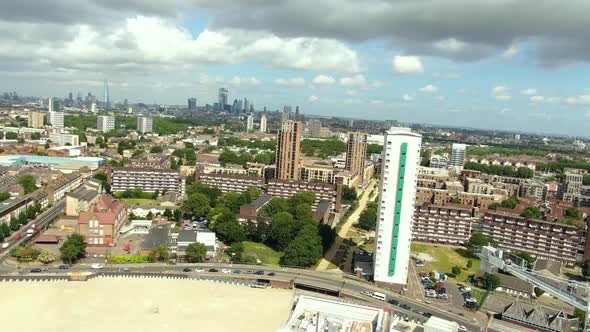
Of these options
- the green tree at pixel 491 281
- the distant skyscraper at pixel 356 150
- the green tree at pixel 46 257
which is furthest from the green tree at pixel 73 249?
the distant skyscraper at pixel 356 150

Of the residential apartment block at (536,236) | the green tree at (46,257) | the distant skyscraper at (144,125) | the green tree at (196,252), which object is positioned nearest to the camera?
the green tree at (46,257)

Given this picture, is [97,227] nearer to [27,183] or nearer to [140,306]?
[140,306]

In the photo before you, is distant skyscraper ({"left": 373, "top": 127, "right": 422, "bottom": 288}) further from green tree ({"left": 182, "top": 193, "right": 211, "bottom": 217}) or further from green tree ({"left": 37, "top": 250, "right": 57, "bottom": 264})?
green tree ({"left": 37, "top": 250, "right": 57, "bottom": 264})

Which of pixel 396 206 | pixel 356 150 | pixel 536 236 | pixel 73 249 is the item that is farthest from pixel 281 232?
pixel 356 150

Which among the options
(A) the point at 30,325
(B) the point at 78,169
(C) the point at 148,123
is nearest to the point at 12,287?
(A) the point at 30,325

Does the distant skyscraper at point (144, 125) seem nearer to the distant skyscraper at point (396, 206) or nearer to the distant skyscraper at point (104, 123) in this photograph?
the distant skyscraper at point (104, 123)

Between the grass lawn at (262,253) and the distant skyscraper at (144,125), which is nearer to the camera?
the grass lawn at (262,253)

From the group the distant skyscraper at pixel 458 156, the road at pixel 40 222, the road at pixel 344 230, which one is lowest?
the road at pixel 40 222
